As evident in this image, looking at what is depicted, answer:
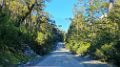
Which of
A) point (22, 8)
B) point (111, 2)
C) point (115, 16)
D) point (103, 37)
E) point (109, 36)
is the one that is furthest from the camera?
point (22, 8)

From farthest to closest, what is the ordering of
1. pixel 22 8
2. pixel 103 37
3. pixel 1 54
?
pixel 22 8, pixel 103 37, pixel 1 54

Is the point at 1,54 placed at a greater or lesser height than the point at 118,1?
lesser

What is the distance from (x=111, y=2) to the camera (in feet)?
151

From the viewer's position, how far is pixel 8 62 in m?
31.3

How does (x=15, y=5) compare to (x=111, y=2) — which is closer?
(x=111, y=2)

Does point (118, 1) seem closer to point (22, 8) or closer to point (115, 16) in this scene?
point (115, 16)

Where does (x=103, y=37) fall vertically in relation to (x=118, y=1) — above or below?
below

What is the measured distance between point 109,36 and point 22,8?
15.1 metres

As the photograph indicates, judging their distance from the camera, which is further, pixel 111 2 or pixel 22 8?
pixel 22 8

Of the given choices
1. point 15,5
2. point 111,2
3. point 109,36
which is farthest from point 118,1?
point 15,5

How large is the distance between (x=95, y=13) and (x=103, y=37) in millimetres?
10385

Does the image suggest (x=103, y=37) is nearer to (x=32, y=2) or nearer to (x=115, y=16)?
(x=115, y=16)

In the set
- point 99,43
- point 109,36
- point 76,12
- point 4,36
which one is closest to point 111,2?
point 99,43

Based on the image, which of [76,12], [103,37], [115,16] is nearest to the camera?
[115,16]
